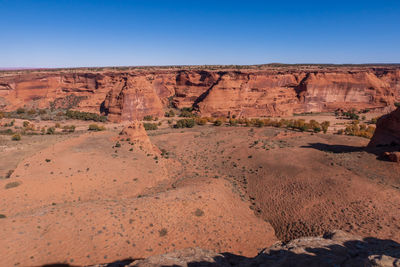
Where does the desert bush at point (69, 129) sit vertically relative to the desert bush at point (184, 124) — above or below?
below

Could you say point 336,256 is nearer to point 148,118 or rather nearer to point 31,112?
point 148,118

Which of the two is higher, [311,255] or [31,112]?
[31,112]

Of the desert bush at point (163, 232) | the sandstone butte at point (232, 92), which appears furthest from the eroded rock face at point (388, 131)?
the sandstone butte at point (232, 92)

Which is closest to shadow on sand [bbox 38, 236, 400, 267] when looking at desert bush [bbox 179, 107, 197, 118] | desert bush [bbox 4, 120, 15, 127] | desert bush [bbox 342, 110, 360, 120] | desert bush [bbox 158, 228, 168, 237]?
desert bush [bbox 158, 228, 168, 237]

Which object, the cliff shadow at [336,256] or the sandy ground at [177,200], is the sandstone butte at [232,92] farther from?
the cliff shadow at [336,256]

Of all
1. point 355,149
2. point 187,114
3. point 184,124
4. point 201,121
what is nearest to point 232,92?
point 187,114

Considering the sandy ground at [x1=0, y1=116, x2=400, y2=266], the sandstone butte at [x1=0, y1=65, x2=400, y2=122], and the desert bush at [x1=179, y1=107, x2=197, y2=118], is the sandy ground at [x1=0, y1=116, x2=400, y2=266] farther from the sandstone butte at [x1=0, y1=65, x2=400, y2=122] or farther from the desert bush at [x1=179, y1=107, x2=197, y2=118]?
the sandstone butte at [x1=0, y1=65, x2=400, y2=122]
